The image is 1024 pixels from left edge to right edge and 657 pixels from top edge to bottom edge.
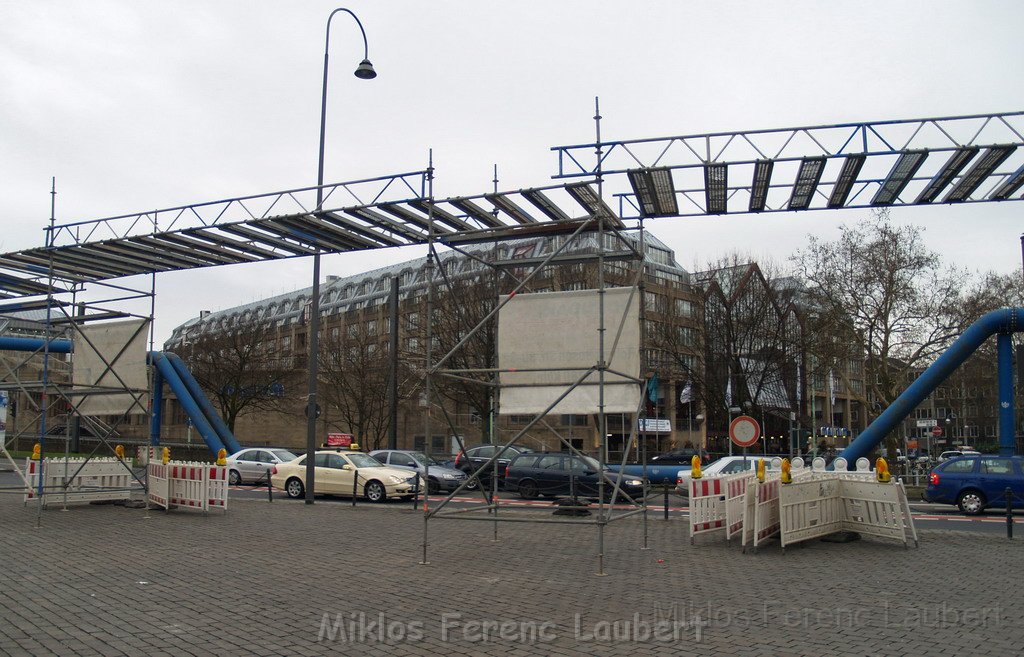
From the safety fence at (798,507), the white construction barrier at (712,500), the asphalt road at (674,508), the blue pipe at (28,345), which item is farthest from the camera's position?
the blue pipe at (28,345)

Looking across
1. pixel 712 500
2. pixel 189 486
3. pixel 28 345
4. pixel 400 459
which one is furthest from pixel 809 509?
pixel 28 345

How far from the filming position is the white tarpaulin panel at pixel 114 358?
1730 cm

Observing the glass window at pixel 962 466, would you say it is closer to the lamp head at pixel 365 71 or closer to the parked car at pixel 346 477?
the parked car at pixel 346 477

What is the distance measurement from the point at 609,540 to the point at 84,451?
4534cm

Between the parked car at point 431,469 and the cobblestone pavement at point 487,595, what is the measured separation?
Answer: 33.9 feet

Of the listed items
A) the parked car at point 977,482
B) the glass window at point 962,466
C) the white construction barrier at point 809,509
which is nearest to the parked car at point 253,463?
the white construction barrier at point 809,509

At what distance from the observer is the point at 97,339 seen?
1767 centimetres

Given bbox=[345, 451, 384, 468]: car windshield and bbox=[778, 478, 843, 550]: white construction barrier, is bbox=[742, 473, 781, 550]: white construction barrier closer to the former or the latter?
bbox=[778, 478, 843, 550]: white construction barrier

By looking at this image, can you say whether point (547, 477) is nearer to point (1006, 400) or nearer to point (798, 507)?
point (798, 507)

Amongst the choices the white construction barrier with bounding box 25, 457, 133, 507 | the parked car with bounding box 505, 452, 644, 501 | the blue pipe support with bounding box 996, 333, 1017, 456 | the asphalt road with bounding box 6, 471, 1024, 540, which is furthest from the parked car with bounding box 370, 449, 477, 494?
the blue pipe support with bounding box 996, 333, 1017, 456

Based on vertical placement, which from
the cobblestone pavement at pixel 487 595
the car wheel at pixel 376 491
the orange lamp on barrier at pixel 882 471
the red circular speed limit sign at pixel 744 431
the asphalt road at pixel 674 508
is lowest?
the asphalt road at pixel 674 508

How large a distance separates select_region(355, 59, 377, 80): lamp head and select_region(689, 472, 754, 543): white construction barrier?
10.9m

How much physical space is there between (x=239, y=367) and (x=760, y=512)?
38581 mm

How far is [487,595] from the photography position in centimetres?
860
